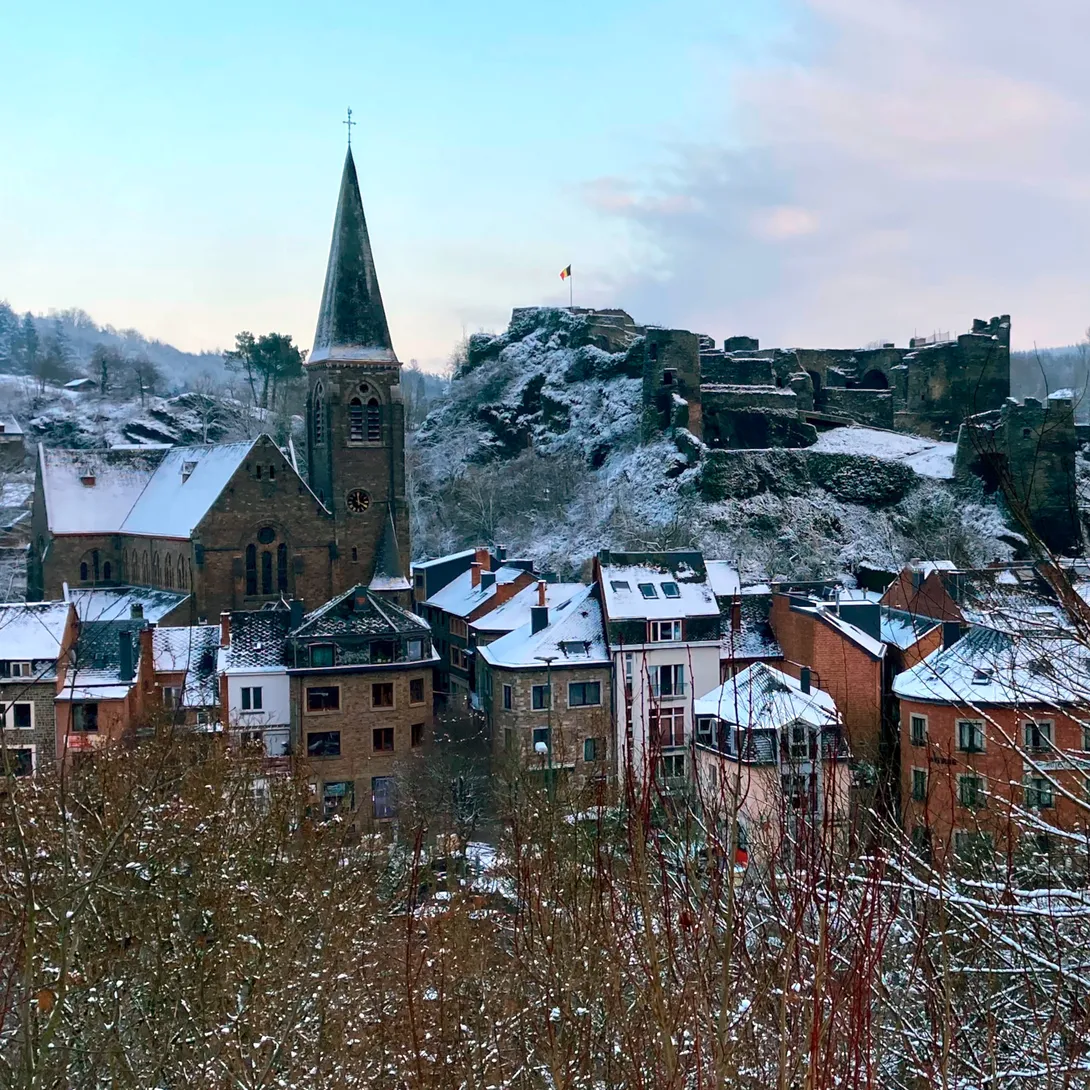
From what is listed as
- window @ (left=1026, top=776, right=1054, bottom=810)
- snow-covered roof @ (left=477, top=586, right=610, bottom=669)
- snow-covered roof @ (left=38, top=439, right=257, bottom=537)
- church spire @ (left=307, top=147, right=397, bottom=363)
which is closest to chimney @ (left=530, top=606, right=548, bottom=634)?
snow-covered roof @ (left=477, top=586, right=610, bottom=669)

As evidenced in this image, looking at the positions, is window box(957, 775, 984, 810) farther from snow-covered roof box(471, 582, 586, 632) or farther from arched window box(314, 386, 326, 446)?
arched window box(314, 386, 326, 446)

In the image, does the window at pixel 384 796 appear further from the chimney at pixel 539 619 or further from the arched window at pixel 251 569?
the arched window at pixel 251 569

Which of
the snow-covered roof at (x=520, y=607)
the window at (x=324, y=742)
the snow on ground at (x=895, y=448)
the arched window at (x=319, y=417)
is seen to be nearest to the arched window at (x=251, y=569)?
the arched window at (x=319, y=417)

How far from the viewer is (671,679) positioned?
33031 mm

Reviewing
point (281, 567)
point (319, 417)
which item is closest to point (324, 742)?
point (281, 567)

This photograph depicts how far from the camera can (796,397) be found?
6906 centimetres

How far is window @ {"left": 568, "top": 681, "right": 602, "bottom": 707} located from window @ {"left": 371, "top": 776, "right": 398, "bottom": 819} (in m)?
4.90

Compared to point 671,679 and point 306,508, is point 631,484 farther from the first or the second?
point 671,679

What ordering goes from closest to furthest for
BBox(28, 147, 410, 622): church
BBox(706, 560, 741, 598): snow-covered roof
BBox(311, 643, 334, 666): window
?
BBox(311, 643, 334, 666): window → BBox(706, 560, 741, 598): snow-covered roof → BBox(28, 147, 410, 622): church

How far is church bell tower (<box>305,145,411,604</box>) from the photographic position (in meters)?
44.7

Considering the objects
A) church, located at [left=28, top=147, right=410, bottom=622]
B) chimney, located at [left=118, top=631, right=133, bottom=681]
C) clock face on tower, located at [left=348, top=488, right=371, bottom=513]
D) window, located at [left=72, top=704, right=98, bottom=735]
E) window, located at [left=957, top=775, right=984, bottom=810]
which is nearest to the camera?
window, located at [left=957, top=775, right=984, bottom=810]

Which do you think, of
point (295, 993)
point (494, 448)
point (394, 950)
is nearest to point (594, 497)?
point (494, 448)

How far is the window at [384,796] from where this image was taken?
30125mm

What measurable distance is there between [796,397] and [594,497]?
41.4 feet
